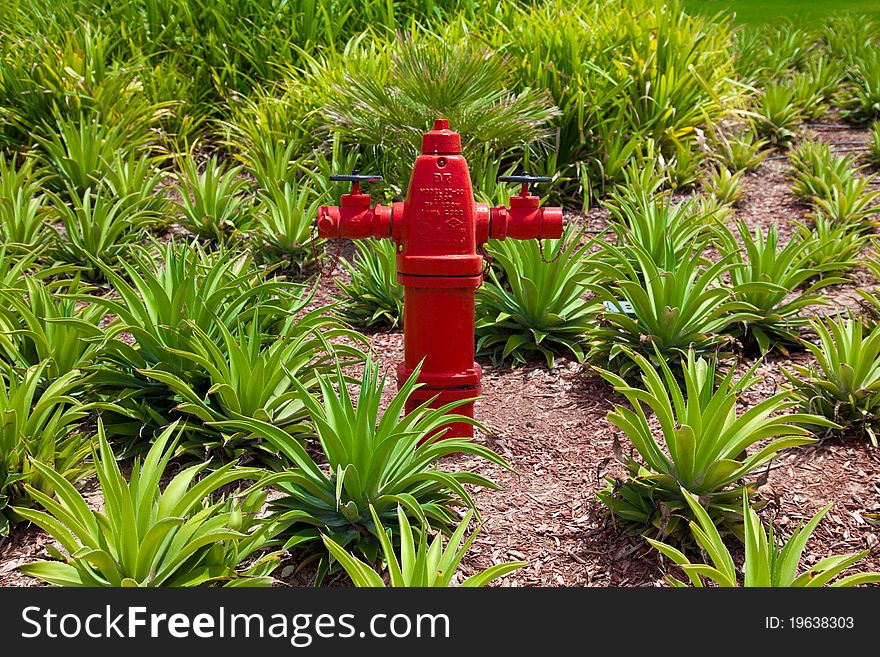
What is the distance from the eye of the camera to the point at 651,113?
5.38m

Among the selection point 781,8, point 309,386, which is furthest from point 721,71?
point 781,8

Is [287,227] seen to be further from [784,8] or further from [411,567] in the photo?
[784,8]

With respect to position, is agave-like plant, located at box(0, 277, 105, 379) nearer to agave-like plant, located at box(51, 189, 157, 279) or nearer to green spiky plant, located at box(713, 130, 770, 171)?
agave-like plant, located at box(51, 189, 157, 279)

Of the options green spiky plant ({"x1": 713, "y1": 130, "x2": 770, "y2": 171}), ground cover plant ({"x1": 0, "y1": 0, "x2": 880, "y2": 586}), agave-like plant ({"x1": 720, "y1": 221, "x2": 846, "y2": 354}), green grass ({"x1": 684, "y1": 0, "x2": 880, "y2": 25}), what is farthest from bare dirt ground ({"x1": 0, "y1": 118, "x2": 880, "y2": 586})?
green grass ({"x1": 684, "y1": 0, "x2": 880, "y2": 25})

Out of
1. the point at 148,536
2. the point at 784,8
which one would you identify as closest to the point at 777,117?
the point at 148,536

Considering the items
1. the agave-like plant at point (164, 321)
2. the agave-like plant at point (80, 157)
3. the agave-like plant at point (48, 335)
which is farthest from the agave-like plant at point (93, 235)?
the agave-like plant at point (164, 321)

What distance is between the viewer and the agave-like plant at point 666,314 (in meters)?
3.13

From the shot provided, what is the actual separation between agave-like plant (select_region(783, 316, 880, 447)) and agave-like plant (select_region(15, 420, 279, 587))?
6.18ft

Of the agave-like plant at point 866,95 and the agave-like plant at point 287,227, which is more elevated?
the agave-like plant at point 866,95

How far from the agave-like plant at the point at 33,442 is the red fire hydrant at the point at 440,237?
3.31ft

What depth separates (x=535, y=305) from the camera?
3.43 metres

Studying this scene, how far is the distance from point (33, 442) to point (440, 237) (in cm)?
140

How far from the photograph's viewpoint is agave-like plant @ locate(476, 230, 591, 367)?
11.2 feet

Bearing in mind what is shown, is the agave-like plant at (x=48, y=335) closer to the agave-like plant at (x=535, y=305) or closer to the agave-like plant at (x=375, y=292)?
the agave-like plant at (x=375, y=292)
